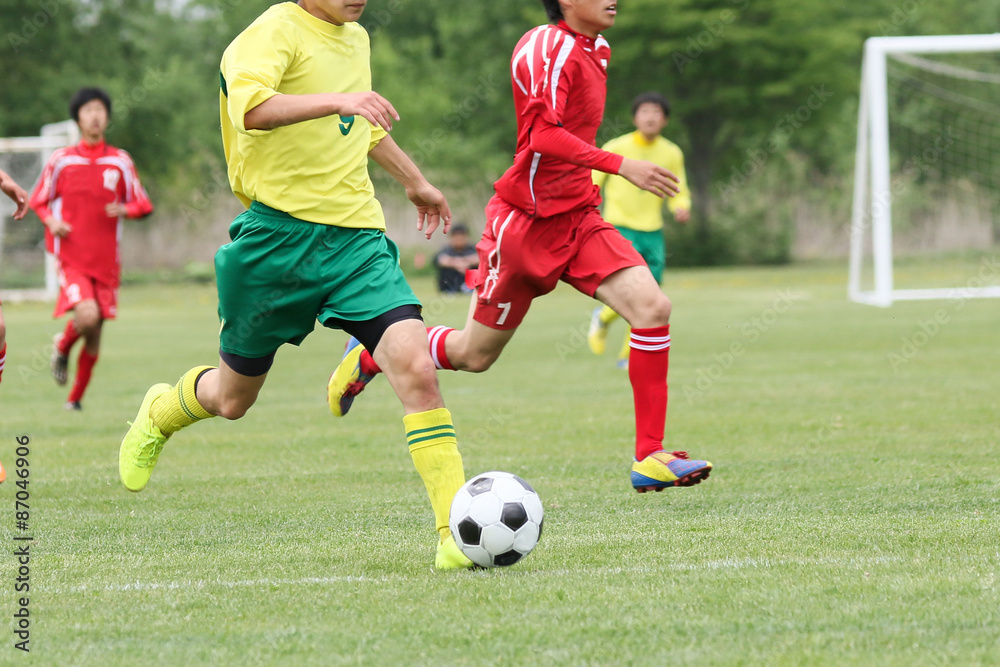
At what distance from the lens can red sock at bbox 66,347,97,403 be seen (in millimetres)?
9211

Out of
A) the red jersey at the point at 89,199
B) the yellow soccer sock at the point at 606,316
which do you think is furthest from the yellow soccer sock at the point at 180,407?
the yellow soccer sock at the point at 606,316

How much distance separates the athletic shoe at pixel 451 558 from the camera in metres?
4.05

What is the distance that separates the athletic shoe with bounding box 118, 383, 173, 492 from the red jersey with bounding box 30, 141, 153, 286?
4157 millimetres

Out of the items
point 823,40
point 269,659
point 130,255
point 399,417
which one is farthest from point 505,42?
point 269,659

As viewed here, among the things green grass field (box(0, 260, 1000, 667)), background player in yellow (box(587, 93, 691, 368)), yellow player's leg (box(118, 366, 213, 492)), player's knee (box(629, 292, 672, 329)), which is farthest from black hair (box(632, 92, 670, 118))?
yellow player's leg (box(118, 366, 213, 492))

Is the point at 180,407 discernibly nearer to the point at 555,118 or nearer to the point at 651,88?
the point at 555,118

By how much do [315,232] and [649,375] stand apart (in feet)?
5.30

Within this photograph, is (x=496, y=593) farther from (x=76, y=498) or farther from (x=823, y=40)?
(x=823, y=40)

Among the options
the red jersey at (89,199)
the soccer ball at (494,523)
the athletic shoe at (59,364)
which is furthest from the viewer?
the athletic shoe at (59,364)

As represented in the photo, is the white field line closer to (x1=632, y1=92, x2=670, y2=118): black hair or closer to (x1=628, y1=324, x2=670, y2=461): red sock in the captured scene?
(x1=628, y1=324, x2=670, y2=461): red sock

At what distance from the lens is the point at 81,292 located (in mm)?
9227

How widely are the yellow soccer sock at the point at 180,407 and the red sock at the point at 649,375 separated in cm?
173

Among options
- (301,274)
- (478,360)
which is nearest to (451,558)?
(301,274)

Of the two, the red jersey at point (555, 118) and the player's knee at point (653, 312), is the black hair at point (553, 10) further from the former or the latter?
the player's knee at point (653, 312)
